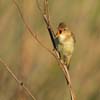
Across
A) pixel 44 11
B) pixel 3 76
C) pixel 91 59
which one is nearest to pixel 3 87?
pixel 3 76

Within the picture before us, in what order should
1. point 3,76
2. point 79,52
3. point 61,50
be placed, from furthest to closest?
point 79,52
point 3,76
point 61,50

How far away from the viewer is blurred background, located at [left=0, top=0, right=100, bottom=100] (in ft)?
16.2

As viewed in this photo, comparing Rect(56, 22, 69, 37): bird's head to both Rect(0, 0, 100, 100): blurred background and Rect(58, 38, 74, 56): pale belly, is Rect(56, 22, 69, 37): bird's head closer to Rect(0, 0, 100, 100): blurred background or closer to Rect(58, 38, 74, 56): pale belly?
Rect(58, 38, 74, 56): pale belly

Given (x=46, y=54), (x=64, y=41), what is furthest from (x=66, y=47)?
(x=46, y=54)

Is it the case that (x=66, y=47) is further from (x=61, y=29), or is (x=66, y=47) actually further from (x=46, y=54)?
(x=46, y=54)

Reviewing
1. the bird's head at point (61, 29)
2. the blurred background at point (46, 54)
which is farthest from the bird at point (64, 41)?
the blurred background at point (46, 54)

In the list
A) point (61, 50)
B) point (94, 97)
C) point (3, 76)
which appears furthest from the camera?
point (94, 97)

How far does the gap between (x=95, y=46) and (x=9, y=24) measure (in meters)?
0.87

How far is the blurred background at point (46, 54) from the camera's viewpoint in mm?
4938

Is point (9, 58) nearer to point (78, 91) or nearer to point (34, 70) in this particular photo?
point (34, 70)

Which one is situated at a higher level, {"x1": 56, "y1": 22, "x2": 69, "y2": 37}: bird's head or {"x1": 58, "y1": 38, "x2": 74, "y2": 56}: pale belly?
{"x1": 56, "y1": 22, "x2": 69, "y2": 37}: bird's head

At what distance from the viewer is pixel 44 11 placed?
139 inches

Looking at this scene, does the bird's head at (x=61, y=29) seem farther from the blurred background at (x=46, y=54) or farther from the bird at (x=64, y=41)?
the blurred background at (x=46, y=54)

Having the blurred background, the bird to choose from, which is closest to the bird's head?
the bird
